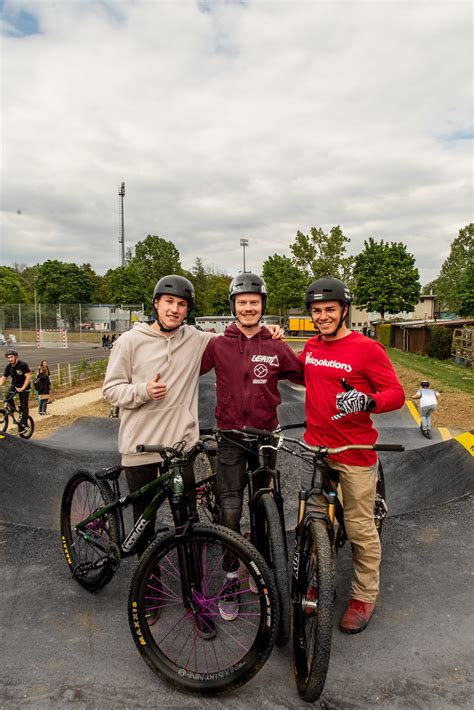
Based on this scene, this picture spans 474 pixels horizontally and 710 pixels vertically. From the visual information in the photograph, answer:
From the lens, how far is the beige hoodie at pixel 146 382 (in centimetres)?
306

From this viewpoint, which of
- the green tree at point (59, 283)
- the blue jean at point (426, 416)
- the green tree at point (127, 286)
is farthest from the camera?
the green tree at point (59, 283)

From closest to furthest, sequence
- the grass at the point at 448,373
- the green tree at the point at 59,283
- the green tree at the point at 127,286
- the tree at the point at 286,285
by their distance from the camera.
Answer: the grass at the point at 448,373
the tree at the point at 286,285
the green tree at the point at 127,286
the green tree at the point at 59,283

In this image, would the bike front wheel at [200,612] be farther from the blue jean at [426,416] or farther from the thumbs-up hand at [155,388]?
the blue jean at [426,416]

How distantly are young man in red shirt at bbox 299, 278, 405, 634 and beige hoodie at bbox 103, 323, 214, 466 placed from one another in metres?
0.90

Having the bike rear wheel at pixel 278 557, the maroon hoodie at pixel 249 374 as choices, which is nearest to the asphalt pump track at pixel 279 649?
the bike rear wheel at pixel 278 557

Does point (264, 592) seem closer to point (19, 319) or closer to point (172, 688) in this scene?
point (172, 688)

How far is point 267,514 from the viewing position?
2791mm

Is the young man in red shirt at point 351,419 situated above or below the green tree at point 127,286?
below

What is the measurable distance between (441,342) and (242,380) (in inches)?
960

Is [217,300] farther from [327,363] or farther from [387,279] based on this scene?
[327,363]

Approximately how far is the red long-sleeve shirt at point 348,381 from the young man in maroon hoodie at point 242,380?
28 cm

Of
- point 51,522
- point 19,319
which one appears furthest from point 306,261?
point 51,522

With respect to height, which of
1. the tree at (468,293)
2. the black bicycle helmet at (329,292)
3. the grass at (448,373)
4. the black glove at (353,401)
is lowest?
the grass at (448,373)

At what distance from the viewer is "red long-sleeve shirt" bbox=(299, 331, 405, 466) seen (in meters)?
2.89
